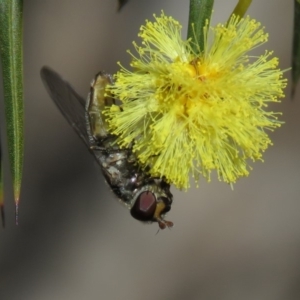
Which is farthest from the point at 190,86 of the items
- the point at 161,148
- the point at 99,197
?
the point at 99,197

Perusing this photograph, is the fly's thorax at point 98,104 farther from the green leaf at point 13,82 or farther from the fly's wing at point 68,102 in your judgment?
the green leaf at point 13,82

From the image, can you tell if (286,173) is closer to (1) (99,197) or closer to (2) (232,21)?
(1) (99,197)

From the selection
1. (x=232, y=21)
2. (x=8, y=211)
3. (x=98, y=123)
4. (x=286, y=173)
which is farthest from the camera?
(x=286, y=173)

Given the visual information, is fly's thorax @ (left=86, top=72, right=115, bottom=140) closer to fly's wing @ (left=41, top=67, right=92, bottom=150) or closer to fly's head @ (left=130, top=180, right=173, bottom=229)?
fly's wing @ (left=41, top=67, right=92, bottom=150)

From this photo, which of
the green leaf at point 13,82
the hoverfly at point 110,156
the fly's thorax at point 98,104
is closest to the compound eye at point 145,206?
the hoverfly at point 110,156

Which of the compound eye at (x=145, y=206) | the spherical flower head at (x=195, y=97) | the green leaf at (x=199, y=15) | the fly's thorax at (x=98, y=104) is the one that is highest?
the green leaf at (x=199, y=15)

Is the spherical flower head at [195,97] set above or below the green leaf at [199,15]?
below

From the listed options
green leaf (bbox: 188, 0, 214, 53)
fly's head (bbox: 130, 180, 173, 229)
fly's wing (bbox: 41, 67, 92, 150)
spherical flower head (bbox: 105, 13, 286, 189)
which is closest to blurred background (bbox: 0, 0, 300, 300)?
fly's wing (bbox: 41, 67, 92, 150)
